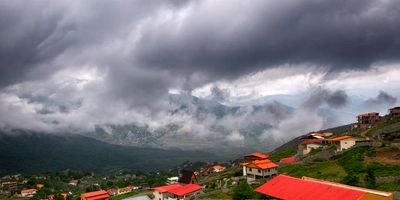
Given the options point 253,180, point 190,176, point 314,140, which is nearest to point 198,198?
point 253,180

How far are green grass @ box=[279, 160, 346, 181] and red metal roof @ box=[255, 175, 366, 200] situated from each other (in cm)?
1313

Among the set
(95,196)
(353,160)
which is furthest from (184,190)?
(95,196)

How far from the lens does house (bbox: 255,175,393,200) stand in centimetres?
5202

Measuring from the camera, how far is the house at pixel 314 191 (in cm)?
5202

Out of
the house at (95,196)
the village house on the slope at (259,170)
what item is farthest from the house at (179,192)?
the house at (95,196)

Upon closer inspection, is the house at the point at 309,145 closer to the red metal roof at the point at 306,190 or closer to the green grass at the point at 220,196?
the green grass at the point at 220,196

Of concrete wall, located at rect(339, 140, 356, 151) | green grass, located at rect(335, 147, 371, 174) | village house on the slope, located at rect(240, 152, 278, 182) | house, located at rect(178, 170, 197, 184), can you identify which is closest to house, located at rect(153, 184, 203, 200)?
village house on the slope, located at rect(240, 152, 278, 182)

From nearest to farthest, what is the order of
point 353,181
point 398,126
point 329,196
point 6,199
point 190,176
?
point 329,196 → point 353,181 → point 398,126 → point 190,176 → point 6,199

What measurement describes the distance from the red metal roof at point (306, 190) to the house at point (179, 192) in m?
23.8

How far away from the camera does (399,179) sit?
220 ft

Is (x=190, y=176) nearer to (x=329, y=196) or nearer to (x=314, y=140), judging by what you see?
(x=314, y=140)

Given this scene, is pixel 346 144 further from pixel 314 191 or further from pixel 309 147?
pixel 314 191

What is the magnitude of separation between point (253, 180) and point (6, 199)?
461ft

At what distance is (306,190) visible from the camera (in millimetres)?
61156
